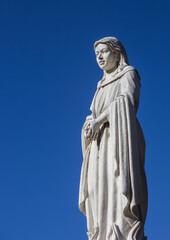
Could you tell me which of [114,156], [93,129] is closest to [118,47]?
[93,129]

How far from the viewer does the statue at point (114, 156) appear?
29.3 feet

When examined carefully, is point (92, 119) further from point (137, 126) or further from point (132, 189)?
point (132, 189)

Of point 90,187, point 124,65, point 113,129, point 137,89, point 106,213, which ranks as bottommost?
point 106,213

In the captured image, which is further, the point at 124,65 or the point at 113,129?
the point at 124,65

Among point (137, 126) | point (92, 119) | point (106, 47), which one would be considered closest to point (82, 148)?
point (92, 119)

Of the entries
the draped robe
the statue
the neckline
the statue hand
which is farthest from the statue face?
the statue hand

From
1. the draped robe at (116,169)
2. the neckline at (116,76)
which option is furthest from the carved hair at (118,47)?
the draped robe at (116,169)

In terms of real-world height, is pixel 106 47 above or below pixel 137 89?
above

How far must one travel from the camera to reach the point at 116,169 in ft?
30.2

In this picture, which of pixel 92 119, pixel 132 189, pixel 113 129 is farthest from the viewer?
pixel 92 119

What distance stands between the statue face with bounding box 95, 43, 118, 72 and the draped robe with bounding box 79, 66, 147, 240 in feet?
1.33

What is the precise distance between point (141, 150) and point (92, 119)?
1.35m

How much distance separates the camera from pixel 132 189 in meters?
8.93

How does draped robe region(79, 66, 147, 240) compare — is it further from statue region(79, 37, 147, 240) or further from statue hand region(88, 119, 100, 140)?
statue hand region(88, 119, 100, 140)
